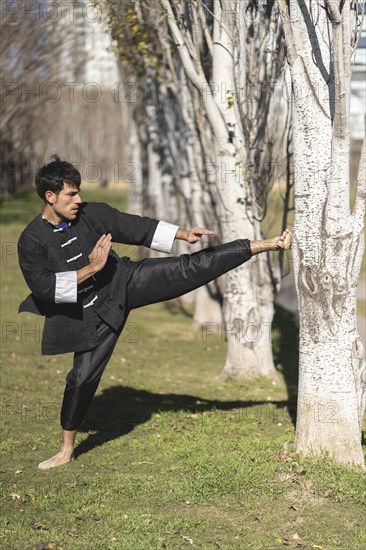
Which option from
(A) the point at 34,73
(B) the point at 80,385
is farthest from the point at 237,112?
(A) the point at 34,73

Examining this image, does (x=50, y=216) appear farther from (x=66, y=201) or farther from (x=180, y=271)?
(x=180, y=271)

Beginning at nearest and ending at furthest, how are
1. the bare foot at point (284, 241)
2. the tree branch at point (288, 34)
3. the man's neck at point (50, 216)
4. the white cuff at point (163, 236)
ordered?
the tree branch at point (288, 34) → the bare foot at point (284, 241) → the man's neck at point (50, 216) → the white cuff at point (163, 236)

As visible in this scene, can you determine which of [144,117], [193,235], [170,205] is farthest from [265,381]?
[144,117]

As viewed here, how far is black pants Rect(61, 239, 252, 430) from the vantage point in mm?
6371

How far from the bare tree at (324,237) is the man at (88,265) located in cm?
29

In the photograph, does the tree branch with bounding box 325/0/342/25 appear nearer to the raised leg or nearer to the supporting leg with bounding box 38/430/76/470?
the raised leg

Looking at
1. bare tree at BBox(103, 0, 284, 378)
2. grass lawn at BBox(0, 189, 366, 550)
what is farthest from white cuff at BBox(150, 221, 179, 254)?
bare tree at BBox(103, 0, 284, 378)

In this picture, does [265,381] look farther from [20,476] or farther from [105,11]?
[105,11]

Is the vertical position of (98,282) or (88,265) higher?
(88,265)

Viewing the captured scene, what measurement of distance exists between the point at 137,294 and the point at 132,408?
2376mm

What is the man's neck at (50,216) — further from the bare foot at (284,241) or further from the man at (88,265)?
the bare foot at (284,241)

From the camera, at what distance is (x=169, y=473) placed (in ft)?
21.0

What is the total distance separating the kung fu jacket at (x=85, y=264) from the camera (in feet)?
20.9

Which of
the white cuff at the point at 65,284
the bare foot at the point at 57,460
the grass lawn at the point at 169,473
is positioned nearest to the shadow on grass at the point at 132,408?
the grass lawn at the point at 169,473
